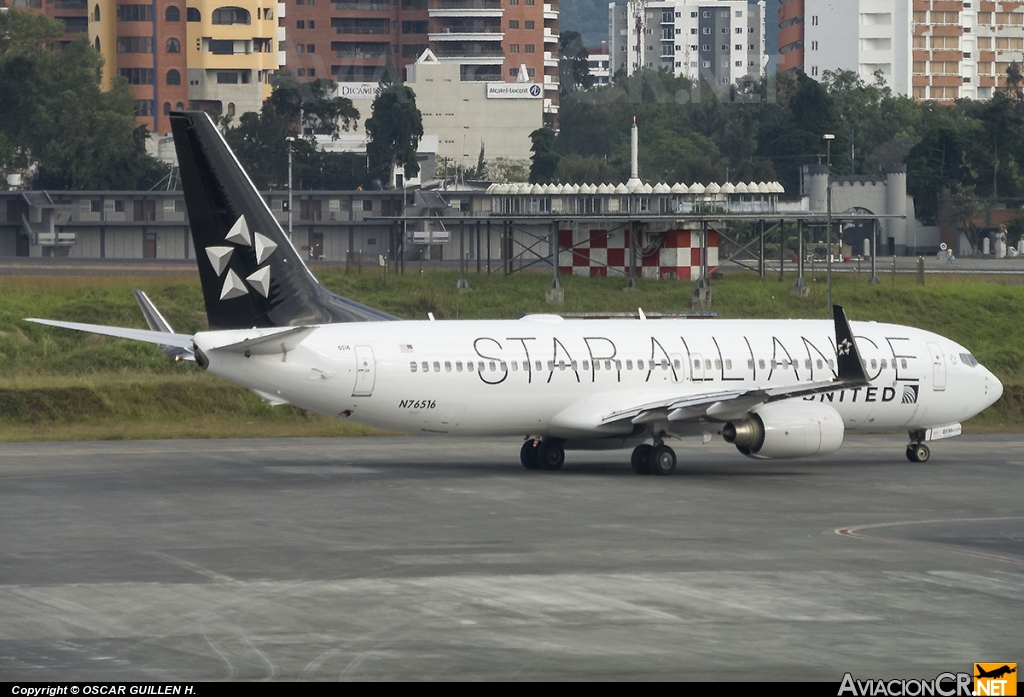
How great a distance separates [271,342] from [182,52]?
160m

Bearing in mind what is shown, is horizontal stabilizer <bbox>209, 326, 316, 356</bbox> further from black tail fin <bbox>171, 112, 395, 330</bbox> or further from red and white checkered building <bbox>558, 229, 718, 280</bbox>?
red and white checkered building <bbox>558, 229, 718, 280</bbox>

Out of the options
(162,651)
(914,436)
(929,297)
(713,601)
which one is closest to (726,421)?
(914,436)

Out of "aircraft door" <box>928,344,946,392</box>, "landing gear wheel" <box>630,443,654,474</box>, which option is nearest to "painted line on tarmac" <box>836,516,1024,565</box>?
"landing gear wheel" <box>630,443,654,474</box>

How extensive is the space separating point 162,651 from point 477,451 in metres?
26.2

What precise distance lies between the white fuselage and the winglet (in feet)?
15.7

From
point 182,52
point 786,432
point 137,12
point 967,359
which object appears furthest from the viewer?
point 182,52

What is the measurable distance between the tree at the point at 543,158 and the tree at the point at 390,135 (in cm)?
1897

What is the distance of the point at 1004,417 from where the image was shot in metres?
55.9

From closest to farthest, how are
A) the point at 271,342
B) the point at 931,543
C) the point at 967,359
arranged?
the point at 931,543 → the point at 271,342 → the point at 967,359

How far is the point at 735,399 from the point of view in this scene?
36469 mm

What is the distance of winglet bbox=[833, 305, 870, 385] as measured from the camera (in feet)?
114

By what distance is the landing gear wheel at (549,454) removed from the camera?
39844 mm

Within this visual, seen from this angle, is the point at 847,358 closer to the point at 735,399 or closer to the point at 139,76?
the point at 735,399

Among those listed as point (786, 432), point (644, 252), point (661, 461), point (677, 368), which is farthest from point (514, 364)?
point (644, 252)
